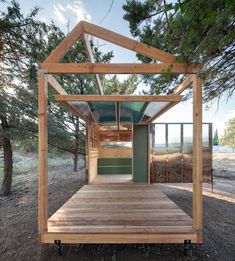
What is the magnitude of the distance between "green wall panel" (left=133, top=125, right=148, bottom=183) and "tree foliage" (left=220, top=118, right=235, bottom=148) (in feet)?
68.3

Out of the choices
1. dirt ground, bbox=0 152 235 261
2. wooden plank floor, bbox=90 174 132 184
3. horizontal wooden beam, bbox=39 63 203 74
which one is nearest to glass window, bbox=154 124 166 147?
wooden plank floor, bbox=90 174 132 184

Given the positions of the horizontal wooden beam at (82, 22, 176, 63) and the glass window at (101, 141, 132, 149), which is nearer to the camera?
the horizontal wooden beam at (82, 22, 176, 63)

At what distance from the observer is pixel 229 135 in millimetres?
25641

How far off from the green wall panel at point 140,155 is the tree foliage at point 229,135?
2082cm

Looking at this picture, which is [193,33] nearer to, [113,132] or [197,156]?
[197,156]

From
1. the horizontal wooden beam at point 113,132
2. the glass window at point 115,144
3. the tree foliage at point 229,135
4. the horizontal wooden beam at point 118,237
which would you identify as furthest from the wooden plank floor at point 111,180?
the tree foliage at point 229,135

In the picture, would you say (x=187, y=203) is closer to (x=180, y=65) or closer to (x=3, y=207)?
(x=180, y=65)

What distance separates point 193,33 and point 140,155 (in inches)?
229

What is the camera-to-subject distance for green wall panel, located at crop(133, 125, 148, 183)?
24.5 ft

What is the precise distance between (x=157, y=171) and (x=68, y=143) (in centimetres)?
433

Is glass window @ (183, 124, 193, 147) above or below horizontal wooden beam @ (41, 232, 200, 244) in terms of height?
above

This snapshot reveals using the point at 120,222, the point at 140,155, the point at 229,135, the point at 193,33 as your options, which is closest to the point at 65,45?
the point at 193,33

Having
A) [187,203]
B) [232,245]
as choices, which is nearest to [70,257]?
[232,245]

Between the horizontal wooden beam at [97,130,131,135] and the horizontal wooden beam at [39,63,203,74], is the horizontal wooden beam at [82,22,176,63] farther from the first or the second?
the horizontal wooden beam at [97,130,131,135]
